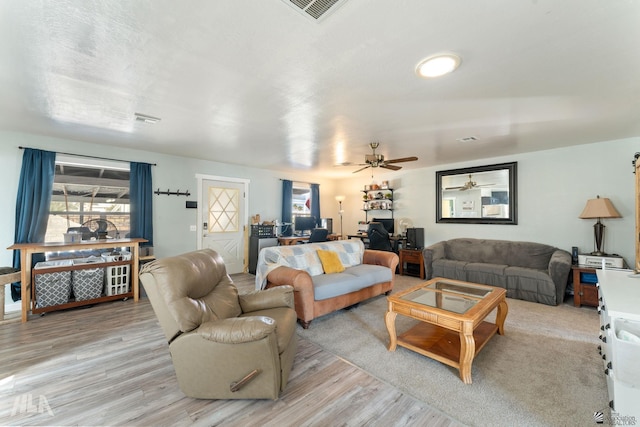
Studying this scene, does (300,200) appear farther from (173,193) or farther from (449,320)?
(449,320)

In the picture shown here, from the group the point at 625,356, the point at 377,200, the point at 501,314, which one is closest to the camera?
the point at 625,356

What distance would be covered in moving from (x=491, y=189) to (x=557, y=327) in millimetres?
2790

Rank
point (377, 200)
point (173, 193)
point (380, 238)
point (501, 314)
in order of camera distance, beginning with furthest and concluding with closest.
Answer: point (377, 200) < point (380, 238) < point (173, 193) < point (501, 314)

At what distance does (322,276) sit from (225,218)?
3118mm

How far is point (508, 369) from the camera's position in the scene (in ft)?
7.37

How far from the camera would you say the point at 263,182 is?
249 inches

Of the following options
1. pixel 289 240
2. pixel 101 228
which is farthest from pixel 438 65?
pixel 101 228

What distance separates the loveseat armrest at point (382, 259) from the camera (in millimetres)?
4223

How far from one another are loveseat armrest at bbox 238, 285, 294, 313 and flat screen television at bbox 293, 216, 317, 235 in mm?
4193

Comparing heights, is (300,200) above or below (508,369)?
above

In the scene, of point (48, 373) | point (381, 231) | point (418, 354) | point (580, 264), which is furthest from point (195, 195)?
point (580, 264)

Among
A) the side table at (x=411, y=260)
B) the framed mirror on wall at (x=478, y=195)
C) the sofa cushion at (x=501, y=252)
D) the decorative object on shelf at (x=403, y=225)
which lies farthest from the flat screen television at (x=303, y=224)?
the sofa cushion at (x=501, y=252)

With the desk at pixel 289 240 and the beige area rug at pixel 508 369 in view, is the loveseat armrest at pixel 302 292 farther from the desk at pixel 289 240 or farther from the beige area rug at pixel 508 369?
the desk at pixel 289 240

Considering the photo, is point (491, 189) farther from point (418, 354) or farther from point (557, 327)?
point (418, 354)
